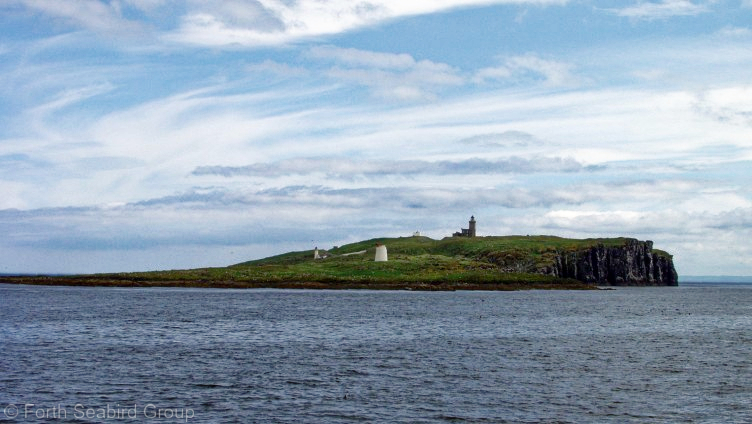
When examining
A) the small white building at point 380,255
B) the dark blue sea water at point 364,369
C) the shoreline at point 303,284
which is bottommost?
the dark blue sea water at point 364,369

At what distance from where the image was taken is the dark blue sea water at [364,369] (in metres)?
34.4

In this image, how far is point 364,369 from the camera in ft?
153

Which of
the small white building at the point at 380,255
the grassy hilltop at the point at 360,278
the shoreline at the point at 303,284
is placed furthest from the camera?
the small white building at the point at 380,255

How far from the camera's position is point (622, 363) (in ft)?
170

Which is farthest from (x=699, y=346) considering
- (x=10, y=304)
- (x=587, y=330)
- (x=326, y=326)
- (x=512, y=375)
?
(x=10, y=304)

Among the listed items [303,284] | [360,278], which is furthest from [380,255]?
[303,284]

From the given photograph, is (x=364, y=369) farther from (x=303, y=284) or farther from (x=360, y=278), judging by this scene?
(x=360, y=278)

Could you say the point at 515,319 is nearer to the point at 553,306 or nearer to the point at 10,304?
the point at 553,306

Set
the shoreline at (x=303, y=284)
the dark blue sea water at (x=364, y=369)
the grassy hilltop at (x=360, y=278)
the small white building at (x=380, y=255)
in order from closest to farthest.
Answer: the dark blue sea water at (x=364, y=369) < the shoreline at (x=303, y=284) < the grassy hilltop at (x=360, y=278) < the small white building at (x=380, y=255)

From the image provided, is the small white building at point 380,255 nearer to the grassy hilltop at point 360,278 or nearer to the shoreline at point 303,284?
the grassy hilltop at point 360,278

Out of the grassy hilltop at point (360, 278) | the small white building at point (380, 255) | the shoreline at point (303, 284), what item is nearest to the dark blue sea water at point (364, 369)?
the shoreline at point (303, 284)

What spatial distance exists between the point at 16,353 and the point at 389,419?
2966cm

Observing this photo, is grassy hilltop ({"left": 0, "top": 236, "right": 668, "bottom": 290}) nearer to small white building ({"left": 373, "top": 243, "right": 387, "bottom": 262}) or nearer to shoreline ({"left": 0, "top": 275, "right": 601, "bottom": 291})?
shoreline ({"left": 0, "top": 275, "right": 601, "bottom": 291})

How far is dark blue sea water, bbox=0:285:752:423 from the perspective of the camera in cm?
3441
